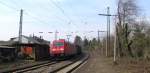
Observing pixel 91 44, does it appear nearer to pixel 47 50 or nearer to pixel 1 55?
pixel 47 50

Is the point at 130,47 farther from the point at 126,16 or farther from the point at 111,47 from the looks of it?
the point at 111,47

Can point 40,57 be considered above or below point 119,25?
below

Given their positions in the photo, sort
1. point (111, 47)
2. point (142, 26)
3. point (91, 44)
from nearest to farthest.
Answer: point (142, 26) < point (111, 47) < point (91, 44)

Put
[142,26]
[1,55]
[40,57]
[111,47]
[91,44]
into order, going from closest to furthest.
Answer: [1,55]
[40,57]
[142,26]
[111,47]
[91,44]

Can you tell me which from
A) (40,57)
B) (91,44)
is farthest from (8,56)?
(91,44)

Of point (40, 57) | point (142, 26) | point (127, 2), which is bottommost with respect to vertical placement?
point (40, 57)

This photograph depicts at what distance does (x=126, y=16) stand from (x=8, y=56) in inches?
912

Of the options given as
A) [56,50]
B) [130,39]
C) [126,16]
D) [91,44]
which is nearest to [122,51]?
[130,39]

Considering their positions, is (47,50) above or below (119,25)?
below

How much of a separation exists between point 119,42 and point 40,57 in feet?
45.2

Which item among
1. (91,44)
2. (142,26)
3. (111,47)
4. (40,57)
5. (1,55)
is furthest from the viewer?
(91,44)

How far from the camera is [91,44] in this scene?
164 meters

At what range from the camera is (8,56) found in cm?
4434

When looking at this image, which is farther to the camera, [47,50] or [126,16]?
[47,50]
